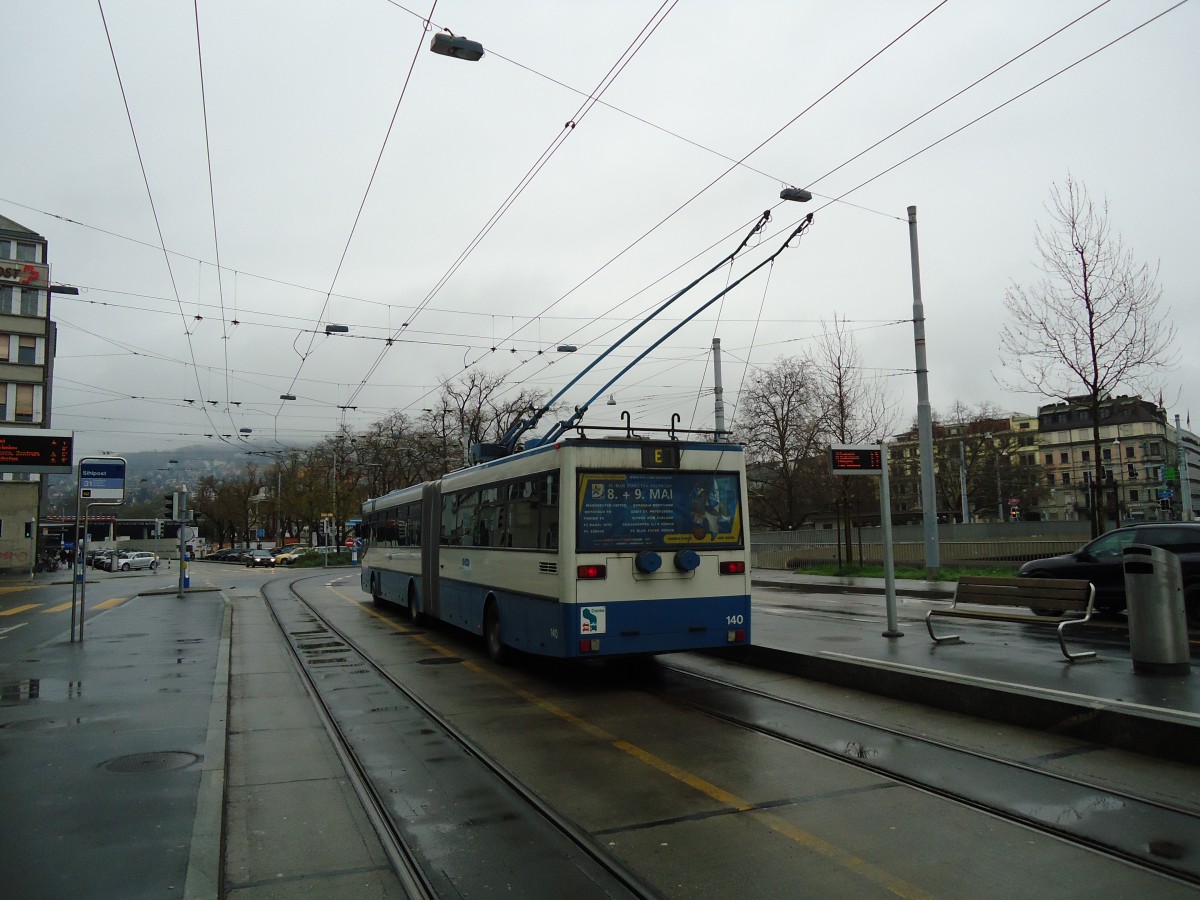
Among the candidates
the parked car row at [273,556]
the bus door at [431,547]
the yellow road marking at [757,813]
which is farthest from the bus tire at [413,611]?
the parked car row at [273,556]

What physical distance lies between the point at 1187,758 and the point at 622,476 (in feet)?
19.5

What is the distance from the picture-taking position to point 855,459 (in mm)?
12789

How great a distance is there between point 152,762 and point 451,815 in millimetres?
2955

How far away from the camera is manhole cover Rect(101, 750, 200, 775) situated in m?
6.87

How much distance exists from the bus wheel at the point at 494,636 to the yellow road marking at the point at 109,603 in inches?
637

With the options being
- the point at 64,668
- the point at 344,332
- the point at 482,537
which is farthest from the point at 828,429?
the point at 64,668

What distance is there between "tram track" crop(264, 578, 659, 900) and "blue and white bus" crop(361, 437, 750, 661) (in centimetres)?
190

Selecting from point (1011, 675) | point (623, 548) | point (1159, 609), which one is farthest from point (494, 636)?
point (1159, 609)

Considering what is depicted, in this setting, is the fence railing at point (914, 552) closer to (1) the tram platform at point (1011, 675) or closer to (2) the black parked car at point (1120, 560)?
(2) the black parked car at point (1120, 560)

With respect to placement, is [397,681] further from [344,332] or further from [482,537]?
[344,332]

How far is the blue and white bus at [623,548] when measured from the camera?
9836 mm

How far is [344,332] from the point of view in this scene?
71.6 ft

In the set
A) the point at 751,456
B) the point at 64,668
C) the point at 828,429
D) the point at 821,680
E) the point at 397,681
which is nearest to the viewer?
the point at 821,680

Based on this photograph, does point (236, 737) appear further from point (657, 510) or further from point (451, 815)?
point (657, 510)
